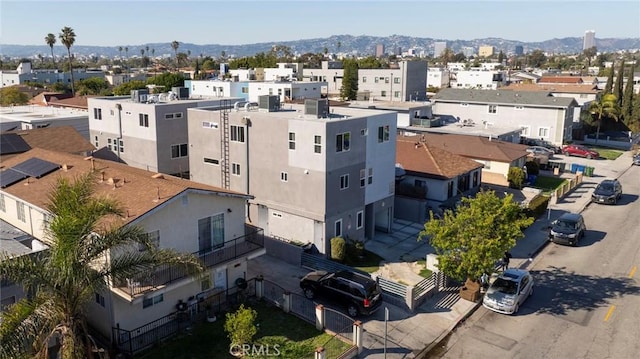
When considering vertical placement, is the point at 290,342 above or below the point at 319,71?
below

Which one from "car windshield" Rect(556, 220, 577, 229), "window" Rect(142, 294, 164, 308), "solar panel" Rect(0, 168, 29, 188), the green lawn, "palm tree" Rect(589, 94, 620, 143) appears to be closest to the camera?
the green lawn

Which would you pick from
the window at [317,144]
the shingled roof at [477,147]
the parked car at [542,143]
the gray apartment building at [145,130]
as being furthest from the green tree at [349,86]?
the window at [317,144]

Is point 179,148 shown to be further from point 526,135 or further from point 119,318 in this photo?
point 526,135

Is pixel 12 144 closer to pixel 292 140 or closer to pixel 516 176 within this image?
pixel 292 140

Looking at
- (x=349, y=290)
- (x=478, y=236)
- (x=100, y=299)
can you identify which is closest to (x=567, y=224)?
(x=478, y=236)

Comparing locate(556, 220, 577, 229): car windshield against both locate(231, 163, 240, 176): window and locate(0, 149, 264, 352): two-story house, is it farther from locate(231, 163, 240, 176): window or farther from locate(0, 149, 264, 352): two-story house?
locate(231, 163, 240, 176): window

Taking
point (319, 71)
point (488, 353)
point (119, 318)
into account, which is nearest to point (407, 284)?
point (488, 353)

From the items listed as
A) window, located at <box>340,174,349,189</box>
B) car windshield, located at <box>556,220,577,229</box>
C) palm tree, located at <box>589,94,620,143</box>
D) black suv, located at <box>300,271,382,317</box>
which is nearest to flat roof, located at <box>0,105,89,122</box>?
window, located at <box>340,174,349,189</box>
